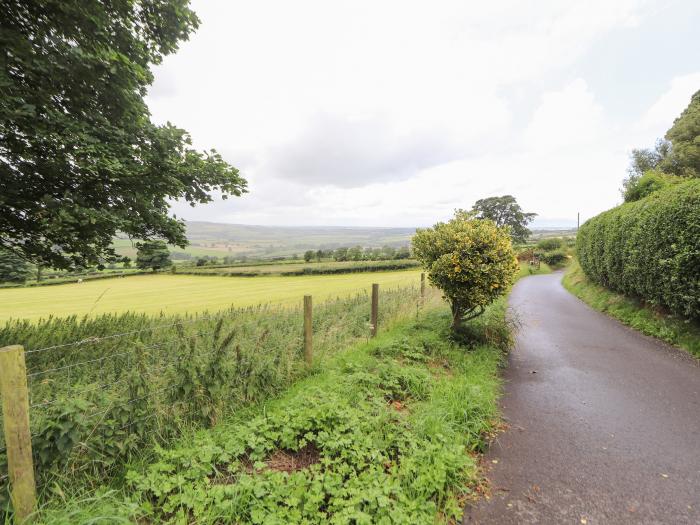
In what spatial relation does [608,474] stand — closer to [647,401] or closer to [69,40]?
[647,401]

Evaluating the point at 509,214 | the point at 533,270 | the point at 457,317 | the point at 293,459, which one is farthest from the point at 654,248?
the point at 509,214

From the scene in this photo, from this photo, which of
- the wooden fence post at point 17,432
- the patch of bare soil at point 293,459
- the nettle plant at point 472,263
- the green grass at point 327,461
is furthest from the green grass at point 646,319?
the wooden fence post at point 17,432

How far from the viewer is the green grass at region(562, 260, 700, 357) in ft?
24.0

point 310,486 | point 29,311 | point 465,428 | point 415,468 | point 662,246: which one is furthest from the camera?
point 29,311

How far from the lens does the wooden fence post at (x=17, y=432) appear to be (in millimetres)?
2432

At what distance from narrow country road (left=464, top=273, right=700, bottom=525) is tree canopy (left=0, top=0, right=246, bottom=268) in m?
6.83

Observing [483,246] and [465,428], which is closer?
[465,428]

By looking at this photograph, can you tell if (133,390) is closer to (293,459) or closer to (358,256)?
(293,459)

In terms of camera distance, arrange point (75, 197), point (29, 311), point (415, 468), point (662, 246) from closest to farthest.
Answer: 1. point (415, 468)
2. point (75, 197)
3. point (662, 246)
4. point (29, 311)

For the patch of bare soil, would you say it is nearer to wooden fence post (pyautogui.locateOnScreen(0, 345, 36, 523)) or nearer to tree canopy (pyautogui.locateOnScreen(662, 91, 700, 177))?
wooden fence post (pyautogui.locateOnScreen(0, 345, 36, 523))

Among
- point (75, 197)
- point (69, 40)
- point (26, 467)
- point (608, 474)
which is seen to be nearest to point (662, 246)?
point (608, 474)

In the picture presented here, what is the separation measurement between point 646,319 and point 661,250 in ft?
7.03

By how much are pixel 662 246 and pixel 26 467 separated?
12.7 m

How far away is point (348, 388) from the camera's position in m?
4.77
